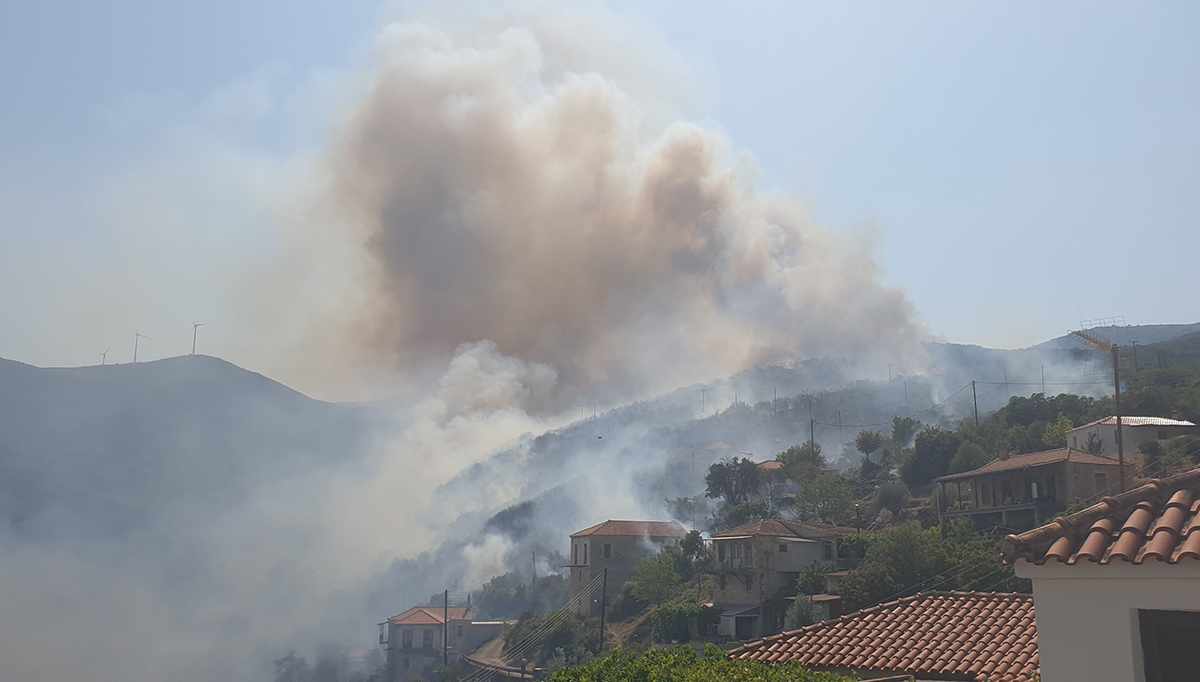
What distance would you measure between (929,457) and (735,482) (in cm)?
1999

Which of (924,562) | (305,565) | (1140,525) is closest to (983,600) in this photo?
(1140,525)

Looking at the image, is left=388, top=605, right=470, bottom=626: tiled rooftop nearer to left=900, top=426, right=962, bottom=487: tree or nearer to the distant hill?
left=900, top=426, right=962, bottom=487: tree

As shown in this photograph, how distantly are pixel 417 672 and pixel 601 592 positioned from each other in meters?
20.0

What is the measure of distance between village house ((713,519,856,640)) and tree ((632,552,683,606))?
6.19 meters

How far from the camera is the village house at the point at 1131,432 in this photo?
218 ft

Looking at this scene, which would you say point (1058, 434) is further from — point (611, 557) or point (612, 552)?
point (611, 557)

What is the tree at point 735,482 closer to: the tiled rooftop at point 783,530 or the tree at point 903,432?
the tree at point 903,432

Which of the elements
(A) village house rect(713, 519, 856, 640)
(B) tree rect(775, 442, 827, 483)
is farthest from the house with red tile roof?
(B) tree rect(775, 442, 827, 483)

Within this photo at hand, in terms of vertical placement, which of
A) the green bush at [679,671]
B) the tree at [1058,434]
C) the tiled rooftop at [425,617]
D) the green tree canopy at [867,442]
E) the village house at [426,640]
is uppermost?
the green tree canopy at [867,442]

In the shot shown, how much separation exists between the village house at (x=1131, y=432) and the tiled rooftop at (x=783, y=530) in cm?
1909

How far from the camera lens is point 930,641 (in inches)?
726

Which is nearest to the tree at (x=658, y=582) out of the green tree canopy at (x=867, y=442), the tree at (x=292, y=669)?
the green tree canopy at (x=867, y=442)

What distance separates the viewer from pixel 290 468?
7259 inches

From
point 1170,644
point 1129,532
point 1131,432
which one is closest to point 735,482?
point 1131,432
